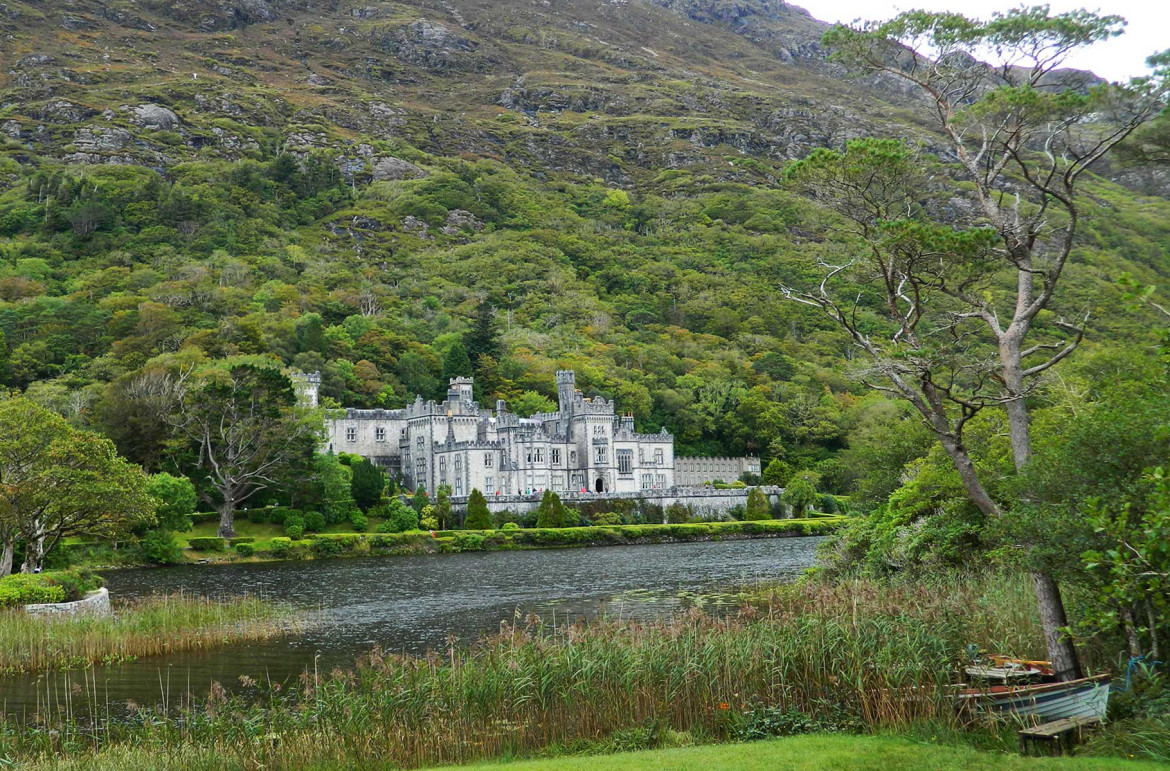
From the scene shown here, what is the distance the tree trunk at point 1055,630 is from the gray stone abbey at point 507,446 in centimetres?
6409

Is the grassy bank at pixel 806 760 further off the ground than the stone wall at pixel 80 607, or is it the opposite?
the grassy bank at pixel 806 760

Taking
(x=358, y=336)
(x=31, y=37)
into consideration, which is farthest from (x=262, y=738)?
(x=31, y=37)

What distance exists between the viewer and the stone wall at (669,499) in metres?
71.9

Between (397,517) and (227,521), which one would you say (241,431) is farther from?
(397,517)

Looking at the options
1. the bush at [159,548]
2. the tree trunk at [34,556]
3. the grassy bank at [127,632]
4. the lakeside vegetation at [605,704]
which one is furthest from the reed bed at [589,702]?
the bush at [159,548]

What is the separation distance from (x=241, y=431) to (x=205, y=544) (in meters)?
8.62

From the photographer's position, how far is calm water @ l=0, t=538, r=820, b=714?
22.1m

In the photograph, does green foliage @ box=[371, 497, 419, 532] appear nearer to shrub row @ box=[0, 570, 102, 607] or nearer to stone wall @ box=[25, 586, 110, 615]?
shrub row @ box=[0, 570, 102, 607]

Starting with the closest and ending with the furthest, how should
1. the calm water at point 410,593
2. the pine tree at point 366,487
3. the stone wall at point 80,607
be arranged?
1. the calm water at point 410,593
2. the stone wall at point 80,607
3. the pine tree at point 366,487

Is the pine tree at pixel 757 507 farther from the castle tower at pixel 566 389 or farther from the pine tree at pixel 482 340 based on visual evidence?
the pine tree at pixel 482 340

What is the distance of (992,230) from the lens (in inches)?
588

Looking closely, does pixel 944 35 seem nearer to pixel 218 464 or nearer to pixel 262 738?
pixel 262 738

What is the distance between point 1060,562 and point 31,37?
223m

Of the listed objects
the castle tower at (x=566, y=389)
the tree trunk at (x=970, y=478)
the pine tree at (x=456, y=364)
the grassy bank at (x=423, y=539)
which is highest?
the pine tree at (x=456, y=364)
